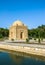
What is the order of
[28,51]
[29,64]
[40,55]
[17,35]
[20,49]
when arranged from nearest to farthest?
1. [29,64]
2. [40,55]
3. [28,51]
4. [20,49]
5. [17,35]

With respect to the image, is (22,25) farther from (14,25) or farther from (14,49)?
(14,49)

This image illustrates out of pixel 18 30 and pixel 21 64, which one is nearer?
pixel 21 64

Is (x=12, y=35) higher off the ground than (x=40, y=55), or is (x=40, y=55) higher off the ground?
(x=12, y=35)

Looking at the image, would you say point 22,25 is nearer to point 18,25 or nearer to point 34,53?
point 18,25

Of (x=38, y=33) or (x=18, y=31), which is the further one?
(x=38, y=33)

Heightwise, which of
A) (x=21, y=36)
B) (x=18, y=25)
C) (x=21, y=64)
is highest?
(x=18, y=25)

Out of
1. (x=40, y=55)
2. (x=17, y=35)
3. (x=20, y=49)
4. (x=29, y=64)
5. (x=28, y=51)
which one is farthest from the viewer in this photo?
(x=17, y=35)

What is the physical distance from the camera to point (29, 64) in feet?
55.8

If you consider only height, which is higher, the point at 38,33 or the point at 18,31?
the point at 18,31

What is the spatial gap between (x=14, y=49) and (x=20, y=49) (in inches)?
76.5

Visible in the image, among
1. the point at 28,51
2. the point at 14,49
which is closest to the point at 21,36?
the point at 14,49

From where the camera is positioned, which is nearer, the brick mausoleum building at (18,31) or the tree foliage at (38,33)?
the brick mausoleum building at (18,31)

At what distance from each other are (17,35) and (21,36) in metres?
1.47

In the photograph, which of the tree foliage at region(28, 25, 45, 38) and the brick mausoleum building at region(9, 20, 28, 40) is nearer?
the brick mausoleum building at region(9, 20, 28, 40)
